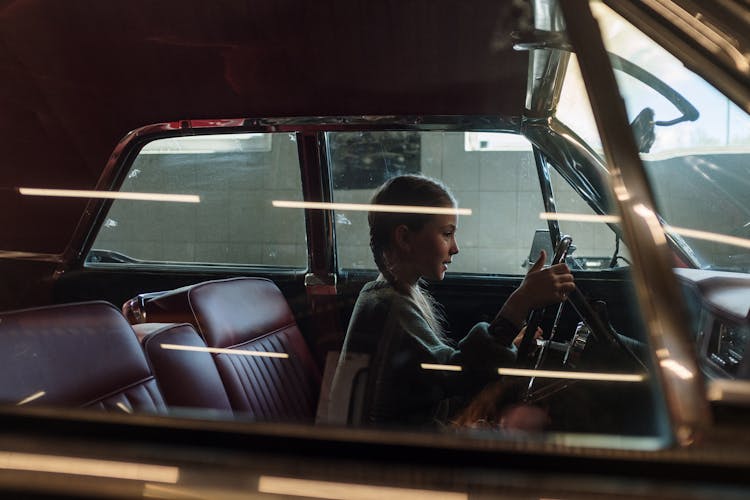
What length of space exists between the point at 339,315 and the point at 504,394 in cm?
110

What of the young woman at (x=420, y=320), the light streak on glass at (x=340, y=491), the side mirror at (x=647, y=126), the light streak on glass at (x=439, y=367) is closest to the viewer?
the light streak on glass at (x=340, y=491)

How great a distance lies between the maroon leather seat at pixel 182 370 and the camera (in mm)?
1725

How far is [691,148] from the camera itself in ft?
5.02

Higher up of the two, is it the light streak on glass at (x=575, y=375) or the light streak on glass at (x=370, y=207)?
the light streak on glass at (x=370, y=207)

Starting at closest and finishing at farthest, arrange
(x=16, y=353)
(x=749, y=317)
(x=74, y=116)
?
1. (x=749, y=317)
2. (x=16, y=353)
3. (x=74, y=116)

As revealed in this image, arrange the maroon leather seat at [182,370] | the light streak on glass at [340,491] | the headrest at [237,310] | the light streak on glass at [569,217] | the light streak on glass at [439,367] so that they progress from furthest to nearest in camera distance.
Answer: the headrest at [237,310]
the light streak on glass at [569,217]
the maroon leather seat at [182,370]
the light streak on glass at [439,367]
the light streak on glass at [340,491]

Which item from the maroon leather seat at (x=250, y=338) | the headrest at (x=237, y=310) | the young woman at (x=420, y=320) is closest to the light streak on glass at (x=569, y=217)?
the young woman at (x=420, y=320)

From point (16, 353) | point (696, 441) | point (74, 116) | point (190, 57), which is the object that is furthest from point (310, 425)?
point (74, 116)

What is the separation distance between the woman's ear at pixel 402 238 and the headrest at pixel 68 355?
666 mm

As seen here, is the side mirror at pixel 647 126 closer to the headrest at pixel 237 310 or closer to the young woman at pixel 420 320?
the young woman at pixel 420 320

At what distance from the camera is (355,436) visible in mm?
865

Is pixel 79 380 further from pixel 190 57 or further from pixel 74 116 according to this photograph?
pixel 74 116

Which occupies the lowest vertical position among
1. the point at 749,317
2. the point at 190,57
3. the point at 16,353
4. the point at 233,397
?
the point at 233,397

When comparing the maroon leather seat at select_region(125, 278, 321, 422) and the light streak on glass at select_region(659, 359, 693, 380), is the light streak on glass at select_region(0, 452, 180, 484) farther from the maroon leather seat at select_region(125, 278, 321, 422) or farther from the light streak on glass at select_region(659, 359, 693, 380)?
the maroon leather seat at select_region(125, 278, 321, 422)
